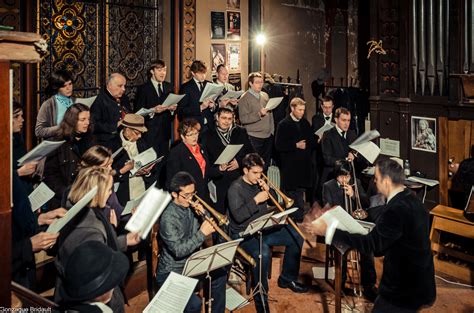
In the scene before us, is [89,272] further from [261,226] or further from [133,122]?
[133,122]

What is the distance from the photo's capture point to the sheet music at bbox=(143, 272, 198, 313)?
12.5 feet

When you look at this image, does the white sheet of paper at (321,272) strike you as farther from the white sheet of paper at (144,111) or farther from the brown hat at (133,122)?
the white sheet of paper at (144,111)

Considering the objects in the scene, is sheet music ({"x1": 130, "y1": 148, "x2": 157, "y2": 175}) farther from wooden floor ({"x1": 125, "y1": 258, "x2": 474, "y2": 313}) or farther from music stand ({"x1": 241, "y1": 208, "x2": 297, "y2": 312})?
wooden floor ({"x1": 125, "y1": 258, "x2": 474, "y2": 313})

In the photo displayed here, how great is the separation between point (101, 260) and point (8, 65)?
1220 mm

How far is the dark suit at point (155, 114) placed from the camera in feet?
Result: 23.9

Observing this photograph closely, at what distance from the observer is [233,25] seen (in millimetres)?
9938

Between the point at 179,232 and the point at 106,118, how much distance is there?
7.68 feet

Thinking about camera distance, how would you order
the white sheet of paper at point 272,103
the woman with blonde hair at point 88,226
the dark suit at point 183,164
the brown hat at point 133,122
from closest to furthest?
1. the woman with blonde hair at point 88,226
2. the dark suit at point 183,164
3. the brown hat at point 133,122
4. the white sheet of paper at point 272,103

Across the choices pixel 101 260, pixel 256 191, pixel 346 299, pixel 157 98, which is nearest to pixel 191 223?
pixel 256 191

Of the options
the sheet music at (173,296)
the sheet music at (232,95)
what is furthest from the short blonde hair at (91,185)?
the sheet music at (232,95)

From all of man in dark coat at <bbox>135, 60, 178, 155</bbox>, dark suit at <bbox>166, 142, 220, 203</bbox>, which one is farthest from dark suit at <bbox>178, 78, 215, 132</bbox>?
dark suit at <bbox>166, 142, 220, 203</bbox>

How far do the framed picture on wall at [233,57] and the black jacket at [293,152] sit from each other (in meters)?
2.31

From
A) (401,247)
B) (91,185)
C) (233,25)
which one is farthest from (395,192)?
(233,25)

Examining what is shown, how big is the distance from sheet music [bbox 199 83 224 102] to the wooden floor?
2437mm
